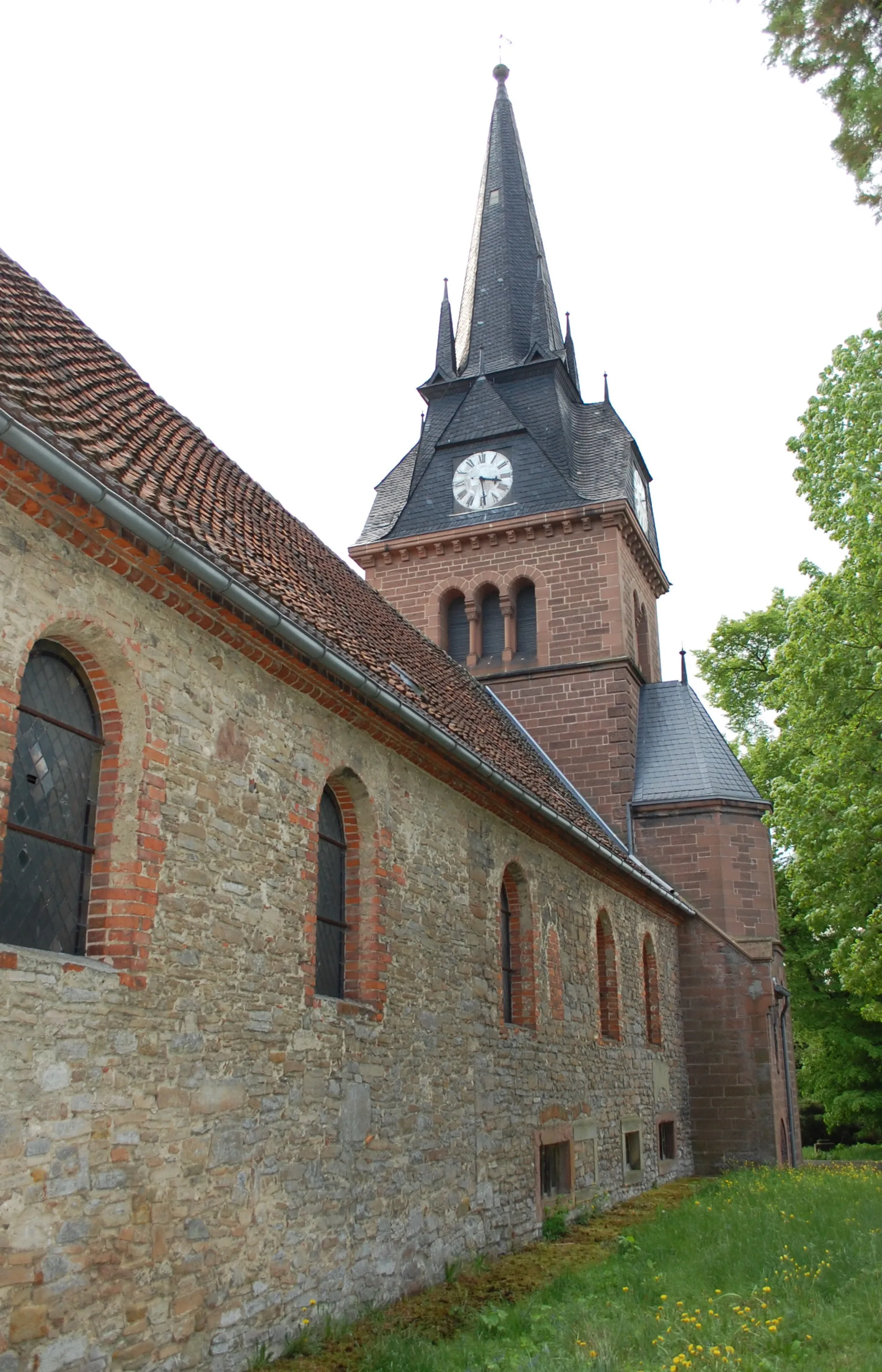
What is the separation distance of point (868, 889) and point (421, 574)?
1053 cm

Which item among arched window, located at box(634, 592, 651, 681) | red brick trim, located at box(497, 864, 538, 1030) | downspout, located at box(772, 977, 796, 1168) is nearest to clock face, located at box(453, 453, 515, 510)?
arched window, located at box(634, 592, 651, 681)

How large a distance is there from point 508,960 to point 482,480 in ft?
43.5

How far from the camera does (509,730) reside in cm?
1986

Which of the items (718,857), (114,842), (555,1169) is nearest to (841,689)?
(718,857)

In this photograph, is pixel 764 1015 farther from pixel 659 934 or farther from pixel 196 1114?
pixel 196 1114

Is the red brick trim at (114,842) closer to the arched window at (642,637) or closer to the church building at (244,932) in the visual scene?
the church building at (244,932)

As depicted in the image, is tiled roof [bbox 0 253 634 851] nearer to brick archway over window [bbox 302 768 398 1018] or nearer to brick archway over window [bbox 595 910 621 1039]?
brick archway over window [bbox 302 768 398 1018]

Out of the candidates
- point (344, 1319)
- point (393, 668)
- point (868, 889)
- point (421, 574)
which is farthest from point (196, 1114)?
point (421, 574)

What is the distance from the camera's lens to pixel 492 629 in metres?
23.1

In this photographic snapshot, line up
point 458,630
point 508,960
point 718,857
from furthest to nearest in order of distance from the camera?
point 458,630 < point 718,857 < point 508,960

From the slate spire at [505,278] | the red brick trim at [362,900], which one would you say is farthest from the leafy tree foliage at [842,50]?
the slate spire at [505,278]

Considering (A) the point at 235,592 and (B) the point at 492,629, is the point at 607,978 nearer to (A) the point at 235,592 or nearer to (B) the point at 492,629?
(B) the point at 492,629

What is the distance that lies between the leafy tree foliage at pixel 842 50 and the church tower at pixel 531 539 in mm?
15785

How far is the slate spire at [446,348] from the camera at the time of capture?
26.5 m
